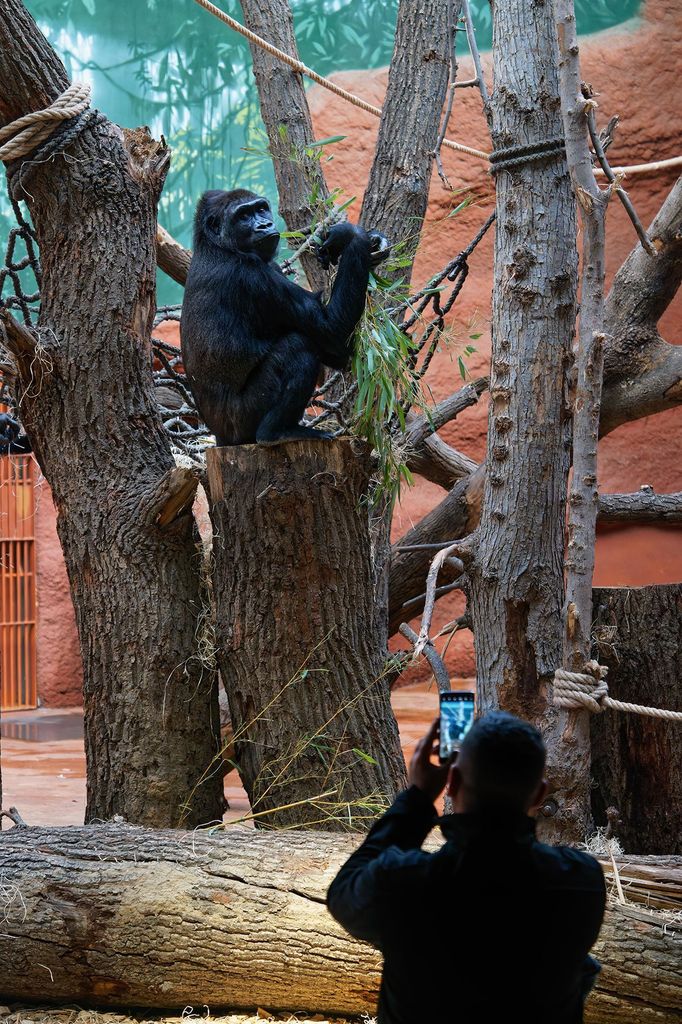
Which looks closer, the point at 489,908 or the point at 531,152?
the point at 489,908

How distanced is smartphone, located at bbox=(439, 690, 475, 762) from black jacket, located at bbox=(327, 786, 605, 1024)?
1.52 feet

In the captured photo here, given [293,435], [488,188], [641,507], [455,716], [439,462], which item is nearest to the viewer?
[455,716]

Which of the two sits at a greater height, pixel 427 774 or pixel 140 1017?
pixel 427 774

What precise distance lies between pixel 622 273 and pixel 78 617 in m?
2.74

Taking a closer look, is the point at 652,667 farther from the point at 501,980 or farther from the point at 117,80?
the point at 117,80

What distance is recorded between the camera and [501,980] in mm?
1499

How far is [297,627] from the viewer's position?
3498 millimetres

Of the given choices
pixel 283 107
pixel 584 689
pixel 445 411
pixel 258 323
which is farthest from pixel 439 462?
pixel 584 689

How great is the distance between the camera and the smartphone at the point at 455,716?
208 cm

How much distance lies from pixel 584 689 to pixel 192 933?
1.31 meters

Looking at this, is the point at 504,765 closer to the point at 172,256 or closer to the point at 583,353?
the point at 583,353

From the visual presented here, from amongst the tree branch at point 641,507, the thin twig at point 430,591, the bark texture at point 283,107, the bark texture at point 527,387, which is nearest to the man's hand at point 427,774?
the thin twig at point 430,591

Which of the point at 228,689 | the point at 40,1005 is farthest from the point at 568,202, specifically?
the point at 40,1005

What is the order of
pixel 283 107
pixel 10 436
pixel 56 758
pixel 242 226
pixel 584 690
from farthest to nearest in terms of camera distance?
pixel 56 758, pixel 283 107, pixel 10 436, pixel 242 226, pixel 584 690
